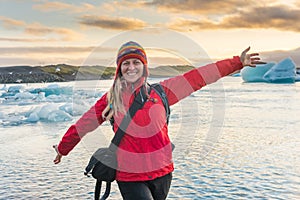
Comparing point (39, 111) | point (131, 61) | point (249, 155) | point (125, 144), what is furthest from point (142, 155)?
point (39, 111)

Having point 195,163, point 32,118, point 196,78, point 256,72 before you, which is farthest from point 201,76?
point 256,72

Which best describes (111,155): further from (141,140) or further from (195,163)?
(195,163)

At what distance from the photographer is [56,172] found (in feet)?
15.3

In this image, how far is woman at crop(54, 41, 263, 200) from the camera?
2229mm

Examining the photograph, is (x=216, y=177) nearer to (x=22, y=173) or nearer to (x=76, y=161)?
(x=76, y=161)

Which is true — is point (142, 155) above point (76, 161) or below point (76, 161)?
above

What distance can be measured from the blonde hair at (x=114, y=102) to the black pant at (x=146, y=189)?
0.43m

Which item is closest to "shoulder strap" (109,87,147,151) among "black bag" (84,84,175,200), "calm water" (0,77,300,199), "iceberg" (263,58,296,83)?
"black bag" (84,84,175,200)

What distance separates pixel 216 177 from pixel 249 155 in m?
1.23

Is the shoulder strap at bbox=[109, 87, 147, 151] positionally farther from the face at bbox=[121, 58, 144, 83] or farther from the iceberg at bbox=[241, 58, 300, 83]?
the iceberg at bbox=[241, 58, 300, 83]

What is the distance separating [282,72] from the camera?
1018 inches

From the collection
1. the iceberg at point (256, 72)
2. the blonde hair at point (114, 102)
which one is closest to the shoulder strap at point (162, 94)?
the blonde hair at point (114, 102)

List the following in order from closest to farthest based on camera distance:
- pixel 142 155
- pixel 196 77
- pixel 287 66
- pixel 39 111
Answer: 1. pixel 142 155
2. pixel 196 77
3. pixel 39 111
4. pixel 287 66

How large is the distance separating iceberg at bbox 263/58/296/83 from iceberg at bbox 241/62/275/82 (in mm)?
524
